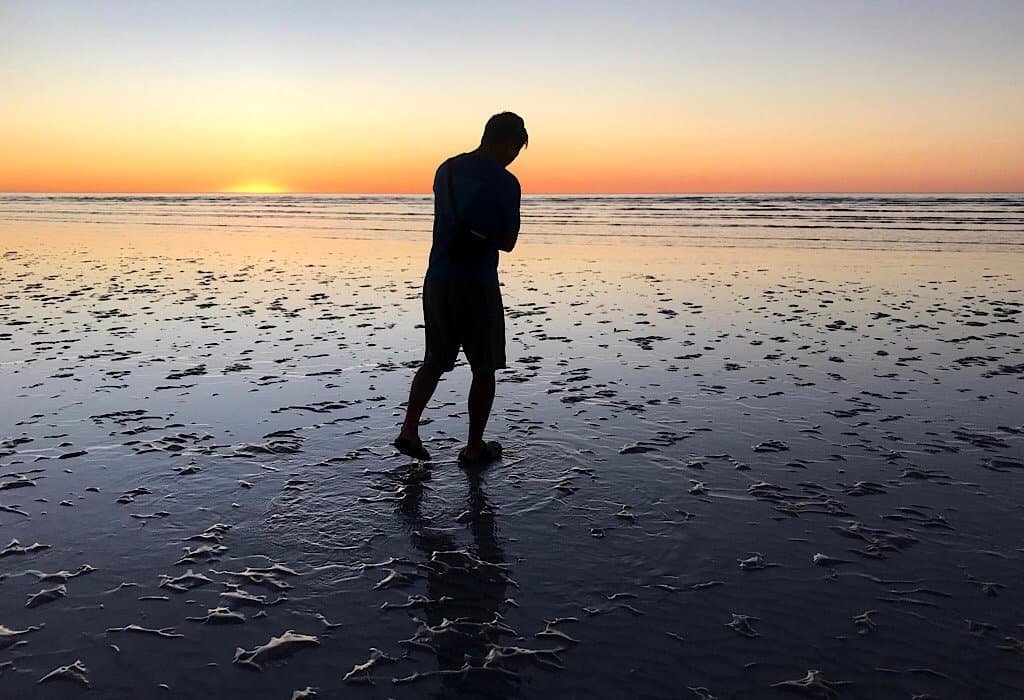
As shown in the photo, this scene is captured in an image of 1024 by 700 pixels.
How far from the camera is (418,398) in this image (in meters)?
6.02

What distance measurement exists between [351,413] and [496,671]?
4.51m

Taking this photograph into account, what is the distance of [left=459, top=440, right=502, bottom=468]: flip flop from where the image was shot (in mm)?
6008

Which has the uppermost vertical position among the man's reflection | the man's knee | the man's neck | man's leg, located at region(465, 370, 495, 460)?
the man's neck

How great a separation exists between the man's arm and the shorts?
0.40m

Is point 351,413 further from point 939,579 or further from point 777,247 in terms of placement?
point 777,247

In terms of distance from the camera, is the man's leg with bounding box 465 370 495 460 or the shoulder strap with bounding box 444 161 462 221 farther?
the man's leg with bounding box 465 370 495 460

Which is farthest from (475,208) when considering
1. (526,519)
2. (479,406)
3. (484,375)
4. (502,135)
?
(526,519)

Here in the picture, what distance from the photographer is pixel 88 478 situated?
5594 millimetres

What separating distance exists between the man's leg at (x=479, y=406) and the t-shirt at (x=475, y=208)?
78 centimetres

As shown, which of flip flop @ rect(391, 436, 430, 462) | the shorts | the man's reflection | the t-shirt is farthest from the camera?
flip flop @ rect(391, 436, 430, 462)

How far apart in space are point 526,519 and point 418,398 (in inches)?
61.4

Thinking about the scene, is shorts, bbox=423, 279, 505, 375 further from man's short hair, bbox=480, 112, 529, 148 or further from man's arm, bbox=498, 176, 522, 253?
man's short hair, bbox=480, 112, 529, 148

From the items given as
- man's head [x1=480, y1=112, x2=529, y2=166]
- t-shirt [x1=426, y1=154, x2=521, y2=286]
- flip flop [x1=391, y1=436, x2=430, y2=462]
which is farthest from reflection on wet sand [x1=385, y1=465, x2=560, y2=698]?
man's head [x1=480, y1=112, x2=529, y2=166]

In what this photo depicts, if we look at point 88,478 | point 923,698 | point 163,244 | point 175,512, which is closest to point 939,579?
point 923,698
